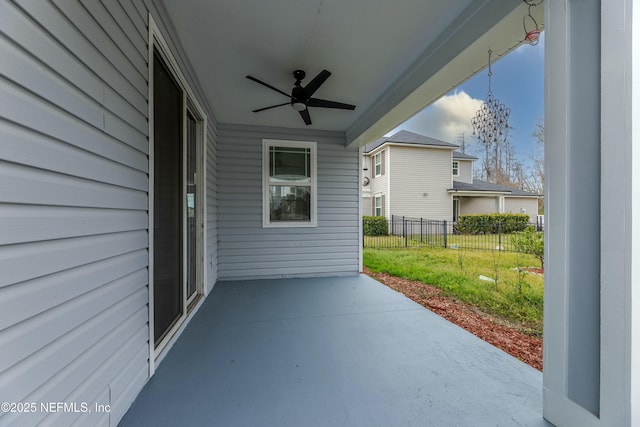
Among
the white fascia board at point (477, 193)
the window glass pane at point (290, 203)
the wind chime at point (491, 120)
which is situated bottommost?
the window glass pane at point (290, 203)

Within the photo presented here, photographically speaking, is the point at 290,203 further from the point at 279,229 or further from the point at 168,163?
the point at 168,163

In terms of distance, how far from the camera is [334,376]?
1793 mm

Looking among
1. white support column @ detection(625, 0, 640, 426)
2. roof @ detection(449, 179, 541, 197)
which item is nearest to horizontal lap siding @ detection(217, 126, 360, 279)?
white support column @ detection(625, 0, 640, 426)

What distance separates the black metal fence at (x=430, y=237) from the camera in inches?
304

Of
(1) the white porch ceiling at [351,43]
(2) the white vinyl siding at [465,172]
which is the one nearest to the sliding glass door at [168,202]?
(1) the white porch ceiling at [351,43]

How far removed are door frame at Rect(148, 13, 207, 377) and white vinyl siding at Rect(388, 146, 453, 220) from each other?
Result: 29.7ft

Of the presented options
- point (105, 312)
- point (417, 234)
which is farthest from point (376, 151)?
point (105, 312)

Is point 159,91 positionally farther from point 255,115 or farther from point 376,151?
point 376,151

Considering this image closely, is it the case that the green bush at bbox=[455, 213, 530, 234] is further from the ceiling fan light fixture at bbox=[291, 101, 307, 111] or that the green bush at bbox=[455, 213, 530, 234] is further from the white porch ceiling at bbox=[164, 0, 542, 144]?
the ceiling fan light fixture at bbox=[291, 101, 307, 111]

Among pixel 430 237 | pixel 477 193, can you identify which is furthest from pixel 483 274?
pixel 477 193

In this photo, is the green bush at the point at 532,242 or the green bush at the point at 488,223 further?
the green bush at the point at 488,223

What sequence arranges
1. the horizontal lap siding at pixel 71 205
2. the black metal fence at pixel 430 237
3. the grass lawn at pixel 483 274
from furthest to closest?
1. the black metal fence at pixel 430 237
2. the grass lawn at pixel 483 274
3. the horizontal lap siding at pixel 71 205

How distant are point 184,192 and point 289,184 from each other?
222 centimetres

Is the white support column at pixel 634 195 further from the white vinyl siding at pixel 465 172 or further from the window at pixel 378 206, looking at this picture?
the white vinyl siding at pixel 465 172
